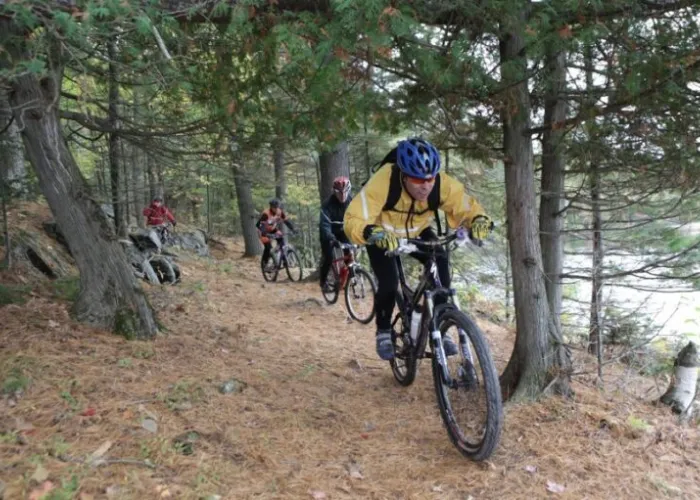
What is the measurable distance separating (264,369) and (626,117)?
434cm

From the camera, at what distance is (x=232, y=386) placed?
4.50m

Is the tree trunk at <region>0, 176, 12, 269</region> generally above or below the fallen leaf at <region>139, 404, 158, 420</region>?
above

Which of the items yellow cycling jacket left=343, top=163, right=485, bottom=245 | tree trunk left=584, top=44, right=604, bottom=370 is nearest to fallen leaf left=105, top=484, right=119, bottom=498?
yellow cycling jacket left=343, top=163, right=485, bottom=245

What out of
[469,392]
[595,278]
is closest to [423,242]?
[469,392]

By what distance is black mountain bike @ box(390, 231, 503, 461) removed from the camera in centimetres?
317

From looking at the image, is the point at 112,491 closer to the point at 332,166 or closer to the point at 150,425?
the point at 150,425

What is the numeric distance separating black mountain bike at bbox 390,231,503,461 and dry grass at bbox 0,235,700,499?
0.25 metres

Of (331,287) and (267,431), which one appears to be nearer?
(267,431)

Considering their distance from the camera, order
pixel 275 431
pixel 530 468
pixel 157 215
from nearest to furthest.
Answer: pixel 530 468
pixel 275 431
pixel 157 215

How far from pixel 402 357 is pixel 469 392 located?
1231mm

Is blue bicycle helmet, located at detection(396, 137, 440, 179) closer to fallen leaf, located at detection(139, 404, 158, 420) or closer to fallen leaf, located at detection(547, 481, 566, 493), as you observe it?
fallen leaf, located at detection(547, 481, 566, 493)

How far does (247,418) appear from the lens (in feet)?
13.0

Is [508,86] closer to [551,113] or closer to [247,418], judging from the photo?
[551,113]

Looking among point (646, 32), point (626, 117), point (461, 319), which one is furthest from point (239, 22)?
point (626, 117)
